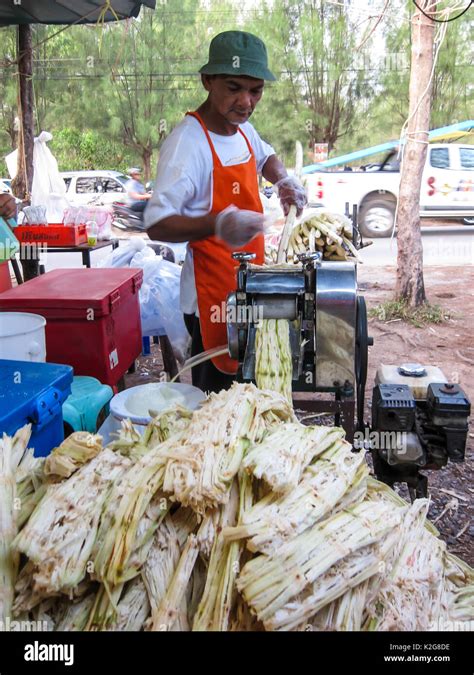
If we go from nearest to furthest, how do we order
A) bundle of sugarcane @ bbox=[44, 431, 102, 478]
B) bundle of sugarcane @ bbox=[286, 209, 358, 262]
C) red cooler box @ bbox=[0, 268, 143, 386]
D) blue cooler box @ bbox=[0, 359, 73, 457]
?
1. bundle of sugarcane @ bbox=[44, 431, 102, 478]
2. blue cooler box @ bbox=[0, 359, 73, 457]
3. red cooler box @ bbox=[0, 268, 143, 386]
4. bundle of sugarcane @ bbox=[286, 209, 358, 262]

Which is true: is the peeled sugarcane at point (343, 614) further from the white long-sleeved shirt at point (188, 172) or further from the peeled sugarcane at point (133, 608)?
the white long-sleeved shirt at point (188, 172)

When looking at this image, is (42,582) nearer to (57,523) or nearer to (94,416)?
(57,523)

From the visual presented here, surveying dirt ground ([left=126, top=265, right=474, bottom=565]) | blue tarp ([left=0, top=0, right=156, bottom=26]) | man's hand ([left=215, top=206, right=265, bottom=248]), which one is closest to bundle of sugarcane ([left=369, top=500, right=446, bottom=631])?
man's hand ([left=215, top=206, right=265, bottom=248])

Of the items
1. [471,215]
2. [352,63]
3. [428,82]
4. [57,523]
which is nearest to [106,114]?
[352,63]

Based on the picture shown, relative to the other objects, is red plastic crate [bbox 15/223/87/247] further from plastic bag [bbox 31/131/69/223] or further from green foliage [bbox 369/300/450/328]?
green foliage [bbox 369/300/450/328]

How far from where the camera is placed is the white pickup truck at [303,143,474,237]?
13.0 meters

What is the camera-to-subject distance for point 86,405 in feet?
8.93

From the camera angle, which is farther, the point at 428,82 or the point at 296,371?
the point at 428,82

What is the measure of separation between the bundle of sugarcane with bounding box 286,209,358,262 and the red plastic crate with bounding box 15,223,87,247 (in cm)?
239

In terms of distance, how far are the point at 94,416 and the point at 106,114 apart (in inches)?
899

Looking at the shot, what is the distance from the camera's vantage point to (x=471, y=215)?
13500mm

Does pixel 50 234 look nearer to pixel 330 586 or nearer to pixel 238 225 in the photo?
pixel 238 225

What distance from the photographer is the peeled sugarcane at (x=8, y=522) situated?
112 cm
